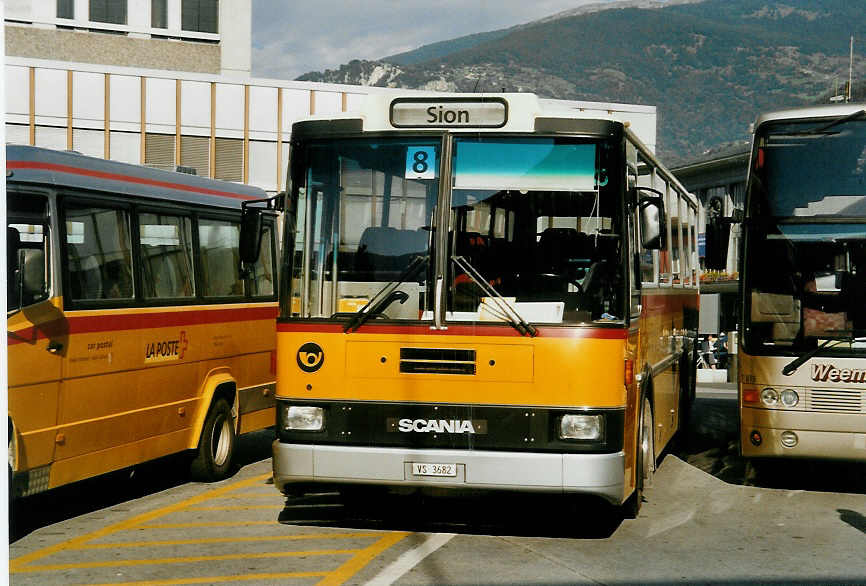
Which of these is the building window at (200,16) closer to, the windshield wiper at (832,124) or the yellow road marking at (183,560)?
the windshield wiper at (832,124)

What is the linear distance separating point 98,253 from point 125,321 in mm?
626

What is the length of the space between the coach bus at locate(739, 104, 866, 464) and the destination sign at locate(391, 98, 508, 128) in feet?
12.7

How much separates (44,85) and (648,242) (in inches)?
1560

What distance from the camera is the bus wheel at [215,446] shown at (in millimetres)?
11555

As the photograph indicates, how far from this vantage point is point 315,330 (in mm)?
8461

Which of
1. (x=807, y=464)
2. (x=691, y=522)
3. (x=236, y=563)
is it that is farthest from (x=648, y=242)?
(x=807, y=464)

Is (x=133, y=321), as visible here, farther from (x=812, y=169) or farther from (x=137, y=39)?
(x=137, y=39)

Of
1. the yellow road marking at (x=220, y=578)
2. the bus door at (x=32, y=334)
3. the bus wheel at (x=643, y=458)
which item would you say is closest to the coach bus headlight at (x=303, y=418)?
the yellow road marking at (x=220, y=578)

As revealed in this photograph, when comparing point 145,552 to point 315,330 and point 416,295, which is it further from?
point 416,295

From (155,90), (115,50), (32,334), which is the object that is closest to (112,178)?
(32,334)

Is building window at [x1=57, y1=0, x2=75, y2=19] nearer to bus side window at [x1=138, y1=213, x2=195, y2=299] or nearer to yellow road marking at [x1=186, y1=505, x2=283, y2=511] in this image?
bus side window at [x1=138, y1=213, x2=195, y2=299]

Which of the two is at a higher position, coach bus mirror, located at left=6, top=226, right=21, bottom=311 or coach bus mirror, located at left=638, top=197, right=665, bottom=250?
coach bus mirror, located at left=638, top=197, right=665, bottom=250

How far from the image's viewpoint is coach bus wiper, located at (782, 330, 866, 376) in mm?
10797

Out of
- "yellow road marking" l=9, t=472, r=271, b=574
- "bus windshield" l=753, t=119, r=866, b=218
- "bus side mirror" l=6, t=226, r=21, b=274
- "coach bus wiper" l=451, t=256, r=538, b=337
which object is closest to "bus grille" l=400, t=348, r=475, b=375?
"coach bus wiper" l=451, t=256, r=538, b=337
